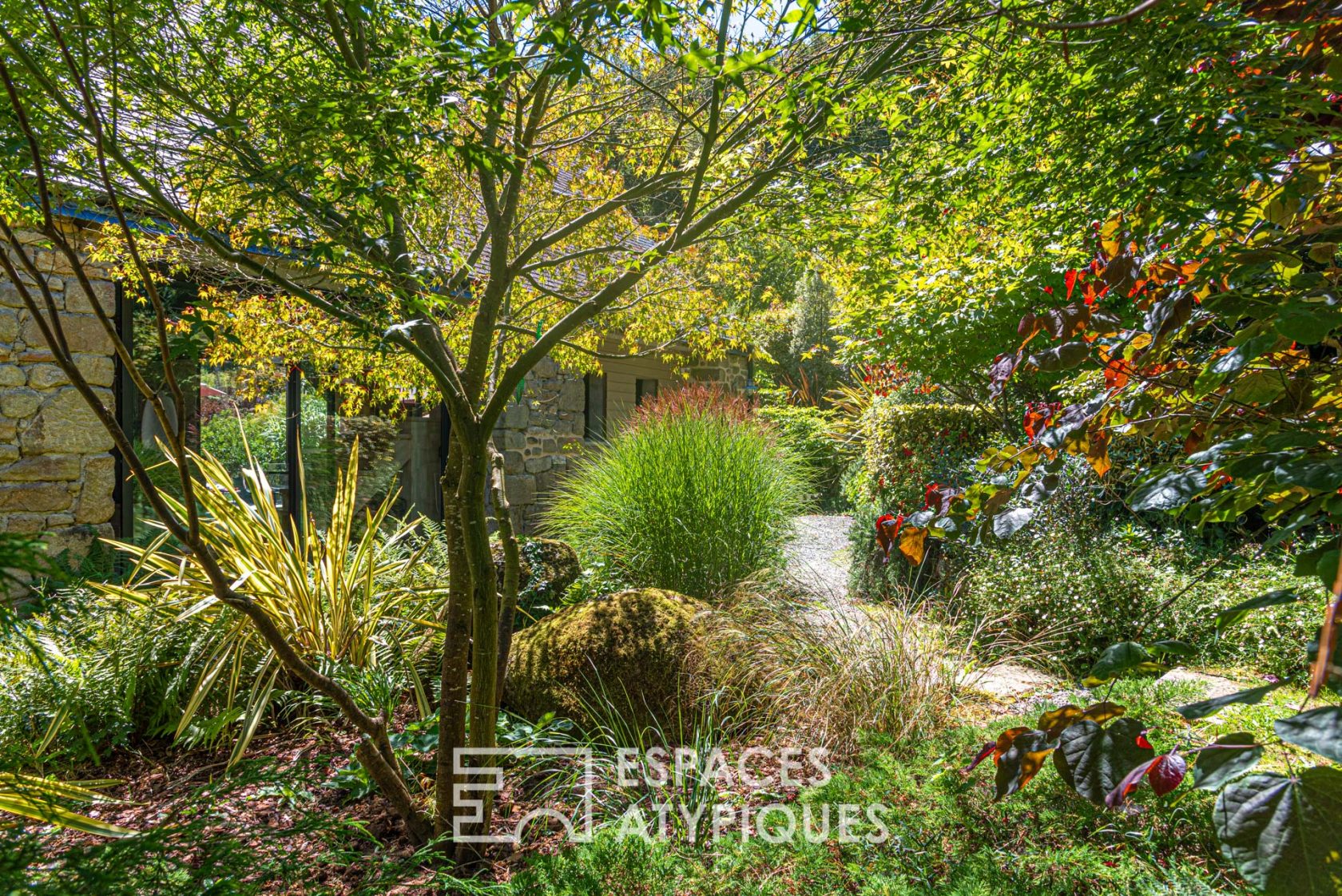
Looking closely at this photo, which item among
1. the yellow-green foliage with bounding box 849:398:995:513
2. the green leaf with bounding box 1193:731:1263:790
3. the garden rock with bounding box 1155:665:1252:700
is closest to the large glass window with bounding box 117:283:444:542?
the yellow-green foliage with bounding box 849:398:995:513

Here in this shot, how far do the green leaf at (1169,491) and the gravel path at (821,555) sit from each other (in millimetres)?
3179

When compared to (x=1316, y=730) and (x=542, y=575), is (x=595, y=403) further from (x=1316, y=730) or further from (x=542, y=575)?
(x=1316, y=730)

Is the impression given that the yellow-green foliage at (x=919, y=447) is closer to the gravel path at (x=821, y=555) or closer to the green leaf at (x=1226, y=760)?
the gravel path at (x=821, y=555)

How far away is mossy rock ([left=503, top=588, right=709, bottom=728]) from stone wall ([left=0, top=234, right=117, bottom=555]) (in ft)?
10.8

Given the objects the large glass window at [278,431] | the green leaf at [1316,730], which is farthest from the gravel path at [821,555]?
the green leaf at [1316,730]

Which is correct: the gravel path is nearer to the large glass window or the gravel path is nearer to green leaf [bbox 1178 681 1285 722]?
the large glass window

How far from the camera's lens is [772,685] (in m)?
3.28

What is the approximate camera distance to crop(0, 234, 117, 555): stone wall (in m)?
4.51

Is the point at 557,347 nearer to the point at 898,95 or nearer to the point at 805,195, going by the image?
the point at 805,195

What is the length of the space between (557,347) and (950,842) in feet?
9.76

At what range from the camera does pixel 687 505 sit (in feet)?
16.5

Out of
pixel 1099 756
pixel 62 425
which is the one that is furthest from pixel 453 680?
pixel 62 425

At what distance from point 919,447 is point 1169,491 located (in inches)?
205

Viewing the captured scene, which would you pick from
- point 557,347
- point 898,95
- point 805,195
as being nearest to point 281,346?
point 557,347
